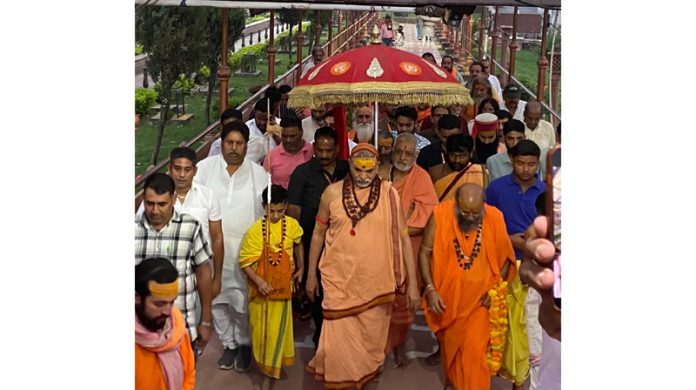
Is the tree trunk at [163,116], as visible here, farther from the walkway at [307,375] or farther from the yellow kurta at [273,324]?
the walkway at [307,375]

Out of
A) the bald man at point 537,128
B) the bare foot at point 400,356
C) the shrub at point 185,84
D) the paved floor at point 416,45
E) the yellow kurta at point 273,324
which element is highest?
the paved floor at point 416,45

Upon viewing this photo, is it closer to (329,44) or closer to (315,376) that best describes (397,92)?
(315,376)

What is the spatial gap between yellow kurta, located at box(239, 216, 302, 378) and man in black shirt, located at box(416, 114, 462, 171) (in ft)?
4.00

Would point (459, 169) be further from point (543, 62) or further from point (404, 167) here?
point (543, 62)

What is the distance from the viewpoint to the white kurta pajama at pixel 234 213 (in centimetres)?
508

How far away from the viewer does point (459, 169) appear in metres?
5.16

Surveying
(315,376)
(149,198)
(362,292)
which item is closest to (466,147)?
(362,292)

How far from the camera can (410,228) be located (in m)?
5.04

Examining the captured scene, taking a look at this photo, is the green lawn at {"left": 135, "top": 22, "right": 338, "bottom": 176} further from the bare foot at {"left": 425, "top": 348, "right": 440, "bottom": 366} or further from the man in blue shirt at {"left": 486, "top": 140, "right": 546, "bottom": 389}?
the bare foot at {"left": 425, "top": 348, "right": 440, "bottom": 366}

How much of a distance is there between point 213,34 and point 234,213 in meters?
2.28

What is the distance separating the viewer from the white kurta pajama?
508cm

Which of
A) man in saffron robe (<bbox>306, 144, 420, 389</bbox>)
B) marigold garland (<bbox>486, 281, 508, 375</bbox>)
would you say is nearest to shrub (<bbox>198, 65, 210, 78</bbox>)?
man in saffron robe (<bbox>306, 144, 420, 389</bbox>)

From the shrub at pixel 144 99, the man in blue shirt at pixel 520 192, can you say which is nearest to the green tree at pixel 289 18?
the shrub at pixel 144 99

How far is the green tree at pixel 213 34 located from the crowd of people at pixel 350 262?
5.41ft
